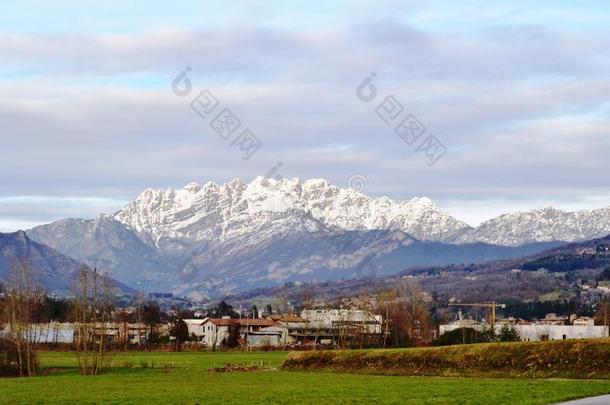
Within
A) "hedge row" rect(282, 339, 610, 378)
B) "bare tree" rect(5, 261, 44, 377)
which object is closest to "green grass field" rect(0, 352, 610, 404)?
"hedge row" rect(282, 339, 610, 378)

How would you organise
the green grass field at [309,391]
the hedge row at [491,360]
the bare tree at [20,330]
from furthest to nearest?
the bare tree at [20,330] < the hedge row at [491,360] < the green grass field at [309,391]

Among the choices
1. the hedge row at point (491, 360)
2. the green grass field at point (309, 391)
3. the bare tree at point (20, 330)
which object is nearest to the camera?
the green grass field at point (309, 391)

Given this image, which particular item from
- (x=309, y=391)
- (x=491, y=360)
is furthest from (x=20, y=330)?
(x=309, y=391)

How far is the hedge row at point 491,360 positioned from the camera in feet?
196

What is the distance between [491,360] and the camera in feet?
222

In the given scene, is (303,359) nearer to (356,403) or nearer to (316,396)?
(316,396)

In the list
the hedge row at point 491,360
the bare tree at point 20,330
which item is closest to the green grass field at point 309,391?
the hedge row at point 491,360

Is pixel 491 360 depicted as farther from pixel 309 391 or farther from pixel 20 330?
pixel 20 330

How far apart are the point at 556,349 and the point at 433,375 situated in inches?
412

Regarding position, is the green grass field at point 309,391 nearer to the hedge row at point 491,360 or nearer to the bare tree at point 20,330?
the hedge row at point 491,360

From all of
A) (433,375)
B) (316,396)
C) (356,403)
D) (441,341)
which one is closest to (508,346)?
(433,375)

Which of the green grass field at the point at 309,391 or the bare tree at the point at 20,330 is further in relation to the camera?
the bare tree at the point at 20,330

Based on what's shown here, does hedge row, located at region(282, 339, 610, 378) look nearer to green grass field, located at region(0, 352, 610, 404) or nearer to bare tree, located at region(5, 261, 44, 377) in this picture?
green grass field, located at region(0, 352, 610, 404)

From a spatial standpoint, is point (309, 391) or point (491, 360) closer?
point (309, 391)
